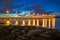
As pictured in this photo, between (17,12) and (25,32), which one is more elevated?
(17,12)

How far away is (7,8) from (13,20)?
0.45 m

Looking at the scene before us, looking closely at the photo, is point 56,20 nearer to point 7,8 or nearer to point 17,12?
point 17,12

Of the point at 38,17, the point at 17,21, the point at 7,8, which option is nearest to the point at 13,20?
the point at 17,21

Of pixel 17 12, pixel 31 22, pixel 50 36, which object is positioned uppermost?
pixel 17 12

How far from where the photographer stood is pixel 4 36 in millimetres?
4086

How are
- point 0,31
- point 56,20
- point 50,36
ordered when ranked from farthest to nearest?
point 56,20 → point 0,31 → point 50,36

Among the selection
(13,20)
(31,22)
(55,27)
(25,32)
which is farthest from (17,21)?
(55,27)

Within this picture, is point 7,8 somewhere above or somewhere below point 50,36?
above

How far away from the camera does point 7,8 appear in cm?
511

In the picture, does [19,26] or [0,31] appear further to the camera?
[19,26]

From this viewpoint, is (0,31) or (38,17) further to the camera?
(38,17)

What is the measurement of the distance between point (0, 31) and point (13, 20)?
877mm

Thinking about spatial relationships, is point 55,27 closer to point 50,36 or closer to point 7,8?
point 50,36

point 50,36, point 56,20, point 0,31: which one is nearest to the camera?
point 50,36
